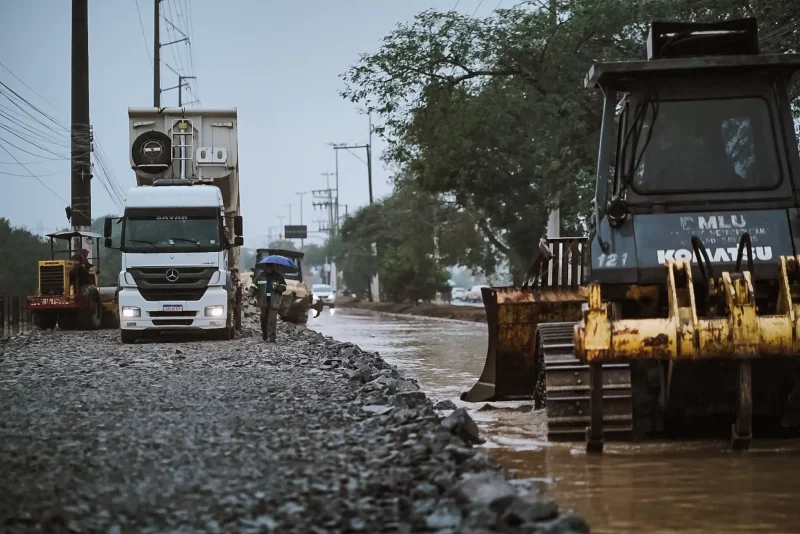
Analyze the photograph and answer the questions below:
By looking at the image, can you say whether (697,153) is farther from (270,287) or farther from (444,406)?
(270,287)

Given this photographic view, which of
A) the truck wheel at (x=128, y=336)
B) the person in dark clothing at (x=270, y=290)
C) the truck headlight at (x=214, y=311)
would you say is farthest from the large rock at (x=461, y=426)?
the truck wheel at (x=128, y=336)

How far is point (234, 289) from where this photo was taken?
83.7 ft

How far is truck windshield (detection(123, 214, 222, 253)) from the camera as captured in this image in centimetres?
2261

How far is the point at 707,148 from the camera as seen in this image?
9.41 m

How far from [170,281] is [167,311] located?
0.60 m

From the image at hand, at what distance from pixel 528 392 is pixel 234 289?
1448cm

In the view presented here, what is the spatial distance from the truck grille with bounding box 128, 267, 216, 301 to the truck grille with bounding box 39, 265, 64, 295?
291 inches

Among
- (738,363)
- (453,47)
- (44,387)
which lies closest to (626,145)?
(738,363)

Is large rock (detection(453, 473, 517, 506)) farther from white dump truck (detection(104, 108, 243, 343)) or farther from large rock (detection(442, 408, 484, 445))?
white dump truck (detection(104, 108, 243, 343))

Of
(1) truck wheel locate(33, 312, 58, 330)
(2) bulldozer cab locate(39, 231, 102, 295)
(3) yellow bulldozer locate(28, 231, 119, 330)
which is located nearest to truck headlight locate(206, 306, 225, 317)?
(3) yellow bulldozer locate(28, 231, 119, 330)

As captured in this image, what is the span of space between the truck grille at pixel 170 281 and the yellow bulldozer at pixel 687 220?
13.7 m

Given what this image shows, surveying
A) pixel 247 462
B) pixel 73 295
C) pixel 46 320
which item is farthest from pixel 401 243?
pixel 247 462

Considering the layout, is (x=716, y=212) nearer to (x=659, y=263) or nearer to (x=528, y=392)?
(x=659, y=263)

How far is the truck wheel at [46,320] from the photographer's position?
29.9m
